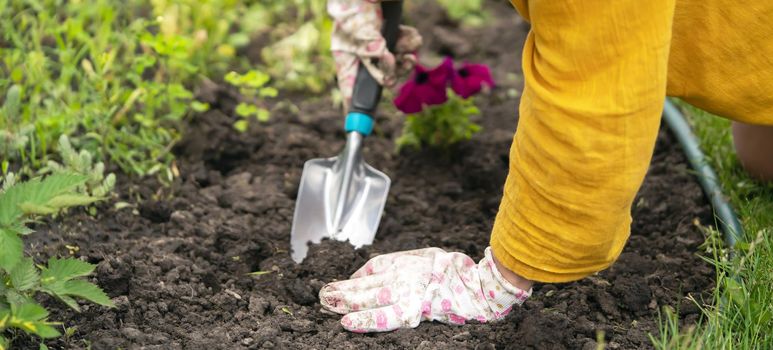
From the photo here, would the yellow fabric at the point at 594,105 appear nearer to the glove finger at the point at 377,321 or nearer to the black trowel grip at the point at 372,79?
the glove finger at the point at 377,321

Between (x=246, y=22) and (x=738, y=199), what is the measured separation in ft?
5.80

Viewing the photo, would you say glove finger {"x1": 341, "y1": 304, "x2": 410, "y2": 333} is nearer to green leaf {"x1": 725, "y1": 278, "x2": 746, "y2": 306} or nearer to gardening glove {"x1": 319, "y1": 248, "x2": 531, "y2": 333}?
gardening glove {"x1": 319, "y1": 248, "x2": 531, "y2": 333}

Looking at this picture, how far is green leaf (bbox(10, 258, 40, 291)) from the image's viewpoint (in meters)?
1.74

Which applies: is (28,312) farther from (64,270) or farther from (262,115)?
(262,115)

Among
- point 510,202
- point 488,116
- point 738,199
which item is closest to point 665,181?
point 738,199

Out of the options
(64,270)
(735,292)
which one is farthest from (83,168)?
(735,292)

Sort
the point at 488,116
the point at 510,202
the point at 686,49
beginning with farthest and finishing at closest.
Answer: the point at 488,116, the point at 686,49, the point at 510,202

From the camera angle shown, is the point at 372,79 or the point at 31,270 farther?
the point at 372,79

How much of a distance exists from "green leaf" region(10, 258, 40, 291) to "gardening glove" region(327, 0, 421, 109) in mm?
916

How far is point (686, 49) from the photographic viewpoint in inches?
75.0

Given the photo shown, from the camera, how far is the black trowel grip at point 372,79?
2404mm

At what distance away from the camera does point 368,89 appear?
2.46 metres

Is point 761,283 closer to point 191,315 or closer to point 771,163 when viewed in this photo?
point 771,163

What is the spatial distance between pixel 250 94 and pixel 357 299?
1231mm
